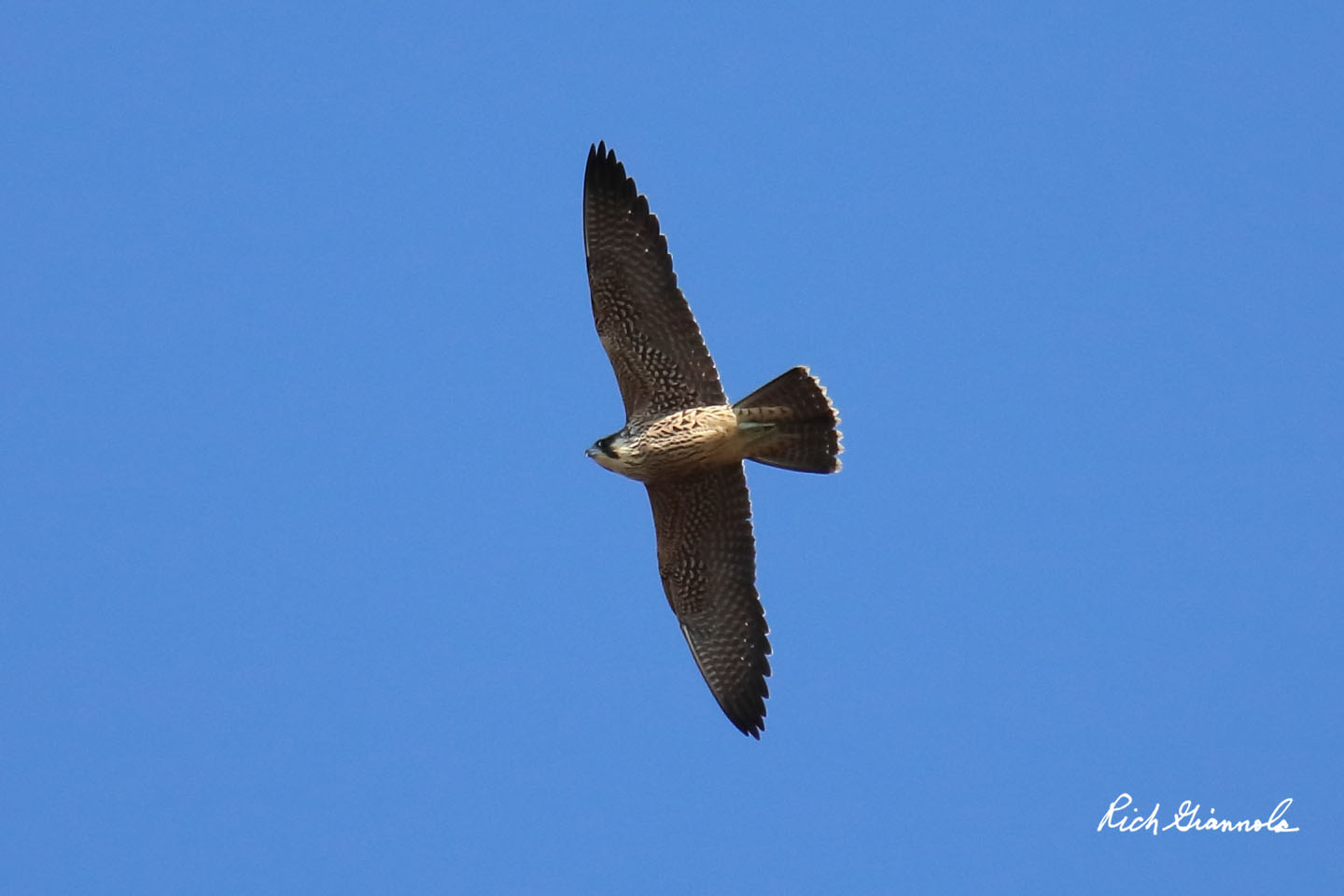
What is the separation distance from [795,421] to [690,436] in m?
0.61

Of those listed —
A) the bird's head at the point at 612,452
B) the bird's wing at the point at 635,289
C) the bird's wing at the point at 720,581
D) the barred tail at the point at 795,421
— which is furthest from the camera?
the bird's wing at the point at 720,581

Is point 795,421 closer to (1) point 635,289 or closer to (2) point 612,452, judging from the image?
(2) point 612,452

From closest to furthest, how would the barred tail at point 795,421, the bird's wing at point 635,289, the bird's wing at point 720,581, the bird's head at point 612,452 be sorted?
the bird's wing at point 635,289, the barred tail at point 795,421, the bird's head at point 612,452, the bird's wing at point 720,581

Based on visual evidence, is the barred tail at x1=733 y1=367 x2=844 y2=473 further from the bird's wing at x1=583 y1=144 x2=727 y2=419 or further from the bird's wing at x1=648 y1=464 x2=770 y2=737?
the bird's wing at x1=648 y1=464 x2=770 y2=737

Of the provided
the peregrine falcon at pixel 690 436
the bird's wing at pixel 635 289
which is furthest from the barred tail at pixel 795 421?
the bird's wing at pixel 635 289

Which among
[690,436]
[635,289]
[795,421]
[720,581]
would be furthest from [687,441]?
[720,581]

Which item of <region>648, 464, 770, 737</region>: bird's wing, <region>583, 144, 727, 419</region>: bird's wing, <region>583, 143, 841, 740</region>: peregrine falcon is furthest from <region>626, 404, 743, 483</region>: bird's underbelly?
<region>648, 464, 770, 737</region>: bird's wing

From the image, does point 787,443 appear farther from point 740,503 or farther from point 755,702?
point 755,702

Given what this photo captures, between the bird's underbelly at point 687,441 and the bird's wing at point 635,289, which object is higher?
the bird's wing at point 635,289

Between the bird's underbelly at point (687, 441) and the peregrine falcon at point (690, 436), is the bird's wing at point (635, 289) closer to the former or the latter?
the peregrine falcon at point (690, 436)

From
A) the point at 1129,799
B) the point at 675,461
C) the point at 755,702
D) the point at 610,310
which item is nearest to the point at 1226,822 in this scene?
the point at 1129,799

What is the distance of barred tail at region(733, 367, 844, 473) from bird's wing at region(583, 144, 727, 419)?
267mm

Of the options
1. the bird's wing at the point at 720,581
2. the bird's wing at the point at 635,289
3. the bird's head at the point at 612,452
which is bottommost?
the bird's wing at the point at 720,581

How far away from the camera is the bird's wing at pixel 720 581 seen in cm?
1238
